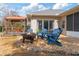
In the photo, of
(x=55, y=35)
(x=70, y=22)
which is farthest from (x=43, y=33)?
(x=70, y=22)

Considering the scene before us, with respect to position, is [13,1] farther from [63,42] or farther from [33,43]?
[63,42]

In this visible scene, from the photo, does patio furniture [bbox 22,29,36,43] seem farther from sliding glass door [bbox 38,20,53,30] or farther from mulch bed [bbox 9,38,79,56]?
sliding glass door [bbox 38,20,53,30]

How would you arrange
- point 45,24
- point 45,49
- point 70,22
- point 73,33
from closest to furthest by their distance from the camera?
point 45,49 < point 45,24 < point 73,33 < point 70,22

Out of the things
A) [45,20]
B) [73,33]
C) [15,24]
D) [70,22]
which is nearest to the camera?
[15,24]

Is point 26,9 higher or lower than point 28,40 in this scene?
higher

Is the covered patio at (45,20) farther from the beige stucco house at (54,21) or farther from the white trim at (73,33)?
the white trim at (73,33)

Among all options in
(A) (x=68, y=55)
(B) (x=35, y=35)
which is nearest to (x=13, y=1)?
(B) (x=35, y=35)

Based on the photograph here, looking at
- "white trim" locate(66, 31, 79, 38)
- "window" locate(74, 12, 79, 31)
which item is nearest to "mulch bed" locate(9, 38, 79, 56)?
"white trim" locate(66, 31, 79, 38)

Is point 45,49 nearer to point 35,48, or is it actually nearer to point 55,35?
point 35,48

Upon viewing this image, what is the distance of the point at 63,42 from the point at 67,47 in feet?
0.81

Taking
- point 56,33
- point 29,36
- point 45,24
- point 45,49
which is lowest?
point 45,49

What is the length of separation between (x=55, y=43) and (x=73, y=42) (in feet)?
2.22

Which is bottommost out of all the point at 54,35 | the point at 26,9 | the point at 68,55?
the point at 68,55

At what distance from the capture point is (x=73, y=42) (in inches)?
385
